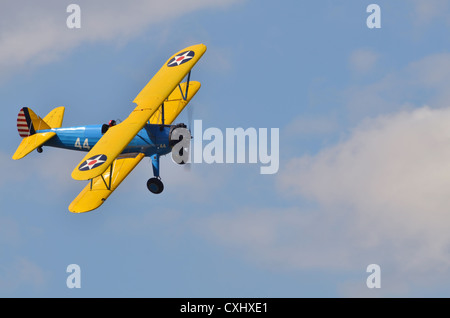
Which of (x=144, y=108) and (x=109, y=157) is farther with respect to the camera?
(x=144, y=108)

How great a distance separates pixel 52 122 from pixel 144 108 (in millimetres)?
6436

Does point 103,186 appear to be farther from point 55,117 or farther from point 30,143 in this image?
point 55,117

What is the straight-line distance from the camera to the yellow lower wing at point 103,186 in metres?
40.4

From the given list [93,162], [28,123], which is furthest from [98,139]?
[93,162]

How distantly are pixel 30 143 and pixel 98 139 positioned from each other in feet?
11.4

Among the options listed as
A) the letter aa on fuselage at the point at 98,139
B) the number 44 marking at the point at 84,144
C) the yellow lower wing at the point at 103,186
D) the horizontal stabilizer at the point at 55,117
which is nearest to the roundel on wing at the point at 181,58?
the letter aa on fuselage at the point at 98,139

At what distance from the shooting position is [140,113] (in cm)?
4106

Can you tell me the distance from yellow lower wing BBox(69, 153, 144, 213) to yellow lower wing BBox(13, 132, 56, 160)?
4.21 m

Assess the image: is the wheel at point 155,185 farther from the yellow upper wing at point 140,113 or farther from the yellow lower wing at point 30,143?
the yellow lower wing at point 30,143

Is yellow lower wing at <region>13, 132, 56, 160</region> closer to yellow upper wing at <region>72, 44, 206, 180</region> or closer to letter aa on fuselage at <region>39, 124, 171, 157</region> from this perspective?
letter aa on fuselage at <region>39, 124, 171, 157</region>

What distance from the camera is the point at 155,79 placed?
44062 millimetres
